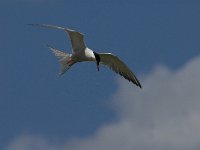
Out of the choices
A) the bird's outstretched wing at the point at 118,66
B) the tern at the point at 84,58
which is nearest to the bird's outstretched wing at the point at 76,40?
the tern at the point at 84,58

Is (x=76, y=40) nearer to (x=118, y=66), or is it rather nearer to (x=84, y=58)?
(x=84, y=58)

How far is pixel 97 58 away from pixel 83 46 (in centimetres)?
117

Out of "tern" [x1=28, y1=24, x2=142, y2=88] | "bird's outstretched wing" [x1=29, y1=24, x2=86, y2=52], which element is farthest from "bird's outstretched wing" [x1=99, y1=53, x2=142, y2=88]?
"bird's outstretched wing" [x1=29, y1=24, x2=86, y2=52]

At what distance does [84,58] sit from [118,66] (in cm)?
218

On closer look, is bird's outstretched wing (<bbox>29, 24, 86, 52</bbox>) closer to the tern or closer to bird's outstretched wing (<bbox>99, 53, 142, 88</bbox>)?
the tern

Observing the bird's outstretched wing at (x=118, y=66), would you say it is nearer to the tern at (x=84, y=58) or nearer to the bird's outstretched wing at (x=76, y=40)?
the tern at (x=84, y=58)

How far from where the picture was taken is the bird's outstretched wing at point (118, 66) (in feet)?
109

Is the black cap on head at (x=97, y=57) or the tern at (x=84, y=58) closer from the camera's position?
the tern at (x=84, y=58)

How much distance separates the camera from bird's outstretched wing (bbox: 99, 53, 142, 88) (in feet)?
109

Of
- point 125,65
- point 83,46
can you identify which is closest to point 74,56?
point 83,46

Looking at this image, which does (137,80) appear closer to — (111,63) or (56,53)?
(111,63)

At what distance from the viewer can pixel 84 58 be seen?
32594mm

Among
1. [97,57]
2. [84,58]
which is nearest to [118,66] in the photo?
[97,57]

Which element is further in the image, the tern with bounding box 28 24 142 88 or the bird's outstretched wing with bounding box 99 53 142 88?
the bird's outstretched wing with bounding box 99 53 142 88
